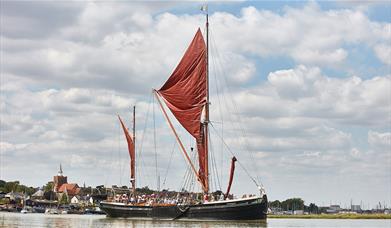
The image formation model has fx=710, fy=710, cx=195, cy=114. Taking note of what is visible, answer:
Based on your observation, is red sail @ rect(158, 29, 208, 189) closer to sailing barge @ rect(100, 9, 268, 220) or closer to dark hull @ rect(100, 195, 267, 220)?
sailing barge @ rect(100, 9, 268, 220)

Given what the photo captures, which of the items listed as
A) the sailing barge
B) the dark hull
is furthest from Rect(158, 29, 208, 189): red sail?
the dark hull

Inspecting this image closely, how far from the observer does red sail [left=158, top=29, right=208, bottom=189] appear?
86625 mm

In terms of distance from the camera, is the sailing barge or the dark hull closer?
the dark hull

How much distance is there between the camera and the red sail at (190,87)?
86625 millimetres

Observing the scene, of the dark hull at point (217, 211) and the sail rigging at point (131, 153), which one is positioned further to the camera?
the sail rigging at point (131, 153)

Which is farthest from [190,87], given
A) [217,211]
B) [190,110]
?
[217,211]

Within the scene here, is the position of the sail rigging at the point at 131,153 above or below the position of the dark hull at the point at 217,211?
above

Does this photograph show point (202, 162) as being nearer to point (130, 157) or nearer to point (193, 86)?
point (193, 86)

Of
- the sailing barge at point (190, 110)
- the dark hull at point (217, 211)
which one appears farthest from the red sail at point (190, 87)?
the dark hull at point (217, 211)

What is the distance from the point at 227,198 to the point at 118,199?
26.8 meters

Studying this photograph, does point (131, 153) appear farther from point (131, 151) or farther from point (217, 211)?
point (217, 211)

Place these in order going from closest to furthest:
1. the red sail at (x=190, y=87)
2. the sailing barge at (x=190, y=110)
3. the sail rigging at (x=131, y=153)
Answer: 1. the sailing barge at (x=190, y=110)
2. the red sail at (x=190, y=87)
3. the sail rigging at (x=131, y=153)

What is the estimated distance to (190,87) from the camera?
8762 cm

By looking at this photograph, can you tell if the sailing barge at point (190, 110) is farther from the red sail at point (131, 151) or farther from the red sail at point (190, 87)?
the red sail at point (131, 151)
